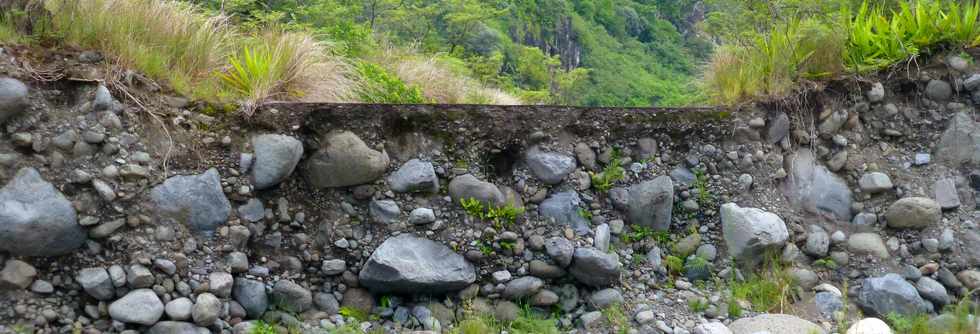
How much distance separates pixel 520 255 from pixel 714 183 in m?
1.50

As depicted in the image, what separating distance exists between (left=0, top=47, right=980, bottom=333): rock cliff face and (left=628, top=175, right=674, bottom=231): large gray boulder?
14mm

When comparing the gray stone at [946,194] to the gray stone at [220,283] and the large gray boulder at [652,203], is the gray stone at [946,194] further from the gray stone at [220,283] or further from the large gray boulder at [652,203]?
the gray stone at [220,283]

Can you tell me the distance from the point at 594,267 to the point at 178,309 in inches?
89.2

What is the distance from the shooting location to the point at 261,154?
4.07 metres

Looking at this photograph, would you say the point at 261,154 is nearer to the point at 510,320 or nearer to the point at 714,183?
the point at 510,320

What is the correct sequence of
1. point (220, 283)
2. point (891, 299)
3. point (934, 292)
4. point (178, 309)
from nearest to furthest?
point (178, 309), point (220, 283), point (891, 299), point (934, 292)

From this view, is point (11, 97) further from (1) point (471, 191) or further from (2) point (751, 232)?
(2) point (751, 232)

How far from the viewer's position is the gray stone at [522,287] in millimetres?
4391

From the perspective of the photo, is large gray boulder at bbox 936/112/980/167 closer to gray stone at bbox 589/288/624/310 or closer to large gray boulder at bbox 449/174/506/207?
gray stone at bbox 589/288/624/310

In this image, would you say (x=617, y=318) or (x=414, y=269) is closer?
(x=414, y=269)

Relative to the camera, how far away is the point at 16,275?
3508 millimetres

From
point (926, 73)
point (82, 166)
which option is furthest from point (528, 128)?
point (926, 73)

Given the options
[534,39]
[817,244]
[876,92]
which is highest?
[876,92]

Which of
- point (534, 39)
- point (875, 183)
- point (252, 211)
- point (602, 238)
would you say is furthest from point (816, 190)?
point (534, 39)
